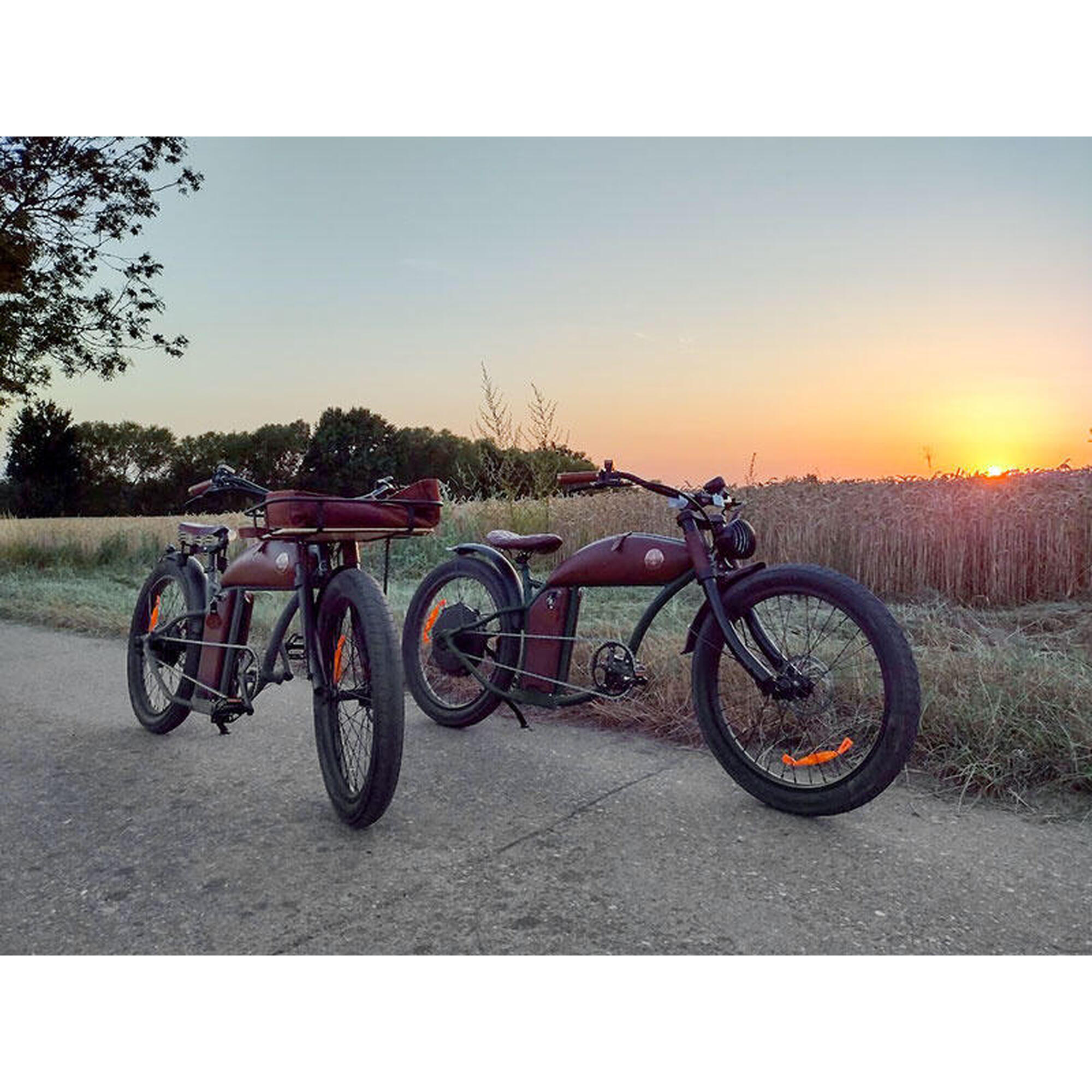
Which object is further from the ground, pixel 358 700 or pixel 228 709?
pixel 358 700

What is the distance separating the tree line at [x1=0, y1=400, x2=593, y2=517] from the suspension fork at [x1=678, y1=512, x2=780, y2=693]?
544 centimetres

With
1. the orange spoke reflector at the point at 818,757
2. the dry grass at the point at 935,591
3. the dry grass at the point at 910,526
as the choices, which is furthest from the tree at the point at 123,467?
the orange spoke reflector at the point at 818,757

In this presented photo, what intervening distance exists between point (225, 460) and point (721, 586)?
12.2m

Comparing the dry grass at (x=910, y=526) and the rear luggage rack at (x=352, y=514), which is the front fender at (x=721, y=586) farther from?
the dry grass at (x=910, y=526)

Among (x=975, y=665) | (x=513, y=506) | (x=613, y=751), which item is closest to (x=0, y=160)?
(x=513, y=506)

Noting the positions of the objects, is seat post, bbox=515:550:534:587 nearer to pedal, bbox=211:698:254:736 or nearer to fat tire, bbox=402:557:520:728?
fat tire, bbox=402:557:520:728

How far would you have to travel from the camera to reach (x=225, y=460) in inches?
546

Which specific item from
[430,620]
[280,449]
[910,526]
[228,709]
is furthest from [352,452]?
[228,709]

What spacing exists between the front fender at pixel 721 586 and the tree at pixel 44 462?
29355mm

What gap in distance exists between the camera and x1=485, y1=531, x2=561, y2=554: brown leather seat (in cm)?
388

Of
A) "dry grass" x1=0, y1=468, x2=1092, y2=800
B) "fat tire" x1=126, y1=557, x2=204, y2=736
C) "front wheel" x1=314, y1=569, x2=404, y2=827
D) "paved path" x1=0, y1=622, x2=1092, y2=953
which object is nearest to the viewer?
"paved path" x1=0, y1=622, x2=1092, y2=953

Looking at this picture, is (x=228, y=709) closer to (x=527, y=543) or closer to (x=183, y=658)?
(x=183, y=658)

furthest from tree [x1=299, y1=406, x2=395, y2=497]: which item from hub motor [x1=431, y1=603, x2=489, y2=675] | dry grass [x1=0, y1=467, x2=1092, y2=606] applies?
hub motor [x1=431, y1=603, x2=489, y2=675]

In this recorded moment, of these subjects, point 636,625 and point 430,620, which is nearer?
point 636,625
